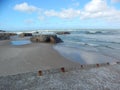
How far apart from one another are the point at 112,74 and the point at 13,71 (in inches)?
172

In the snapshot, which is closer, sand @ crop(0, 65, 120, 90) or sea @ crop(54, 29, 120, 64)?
sand @ crop(0, 65, 120, 90)

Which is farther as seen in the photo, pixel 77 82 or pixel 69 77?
pixel 69 77

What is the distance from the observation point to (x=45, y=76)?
5180mm

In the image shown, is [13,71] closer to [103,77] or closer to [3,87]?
[3,87]

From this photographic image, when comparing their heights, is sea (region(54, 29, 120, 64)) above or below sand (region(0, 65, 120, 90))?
below

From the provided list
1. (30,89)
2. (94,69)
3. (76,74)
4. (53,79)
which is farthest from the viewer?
(94,69)

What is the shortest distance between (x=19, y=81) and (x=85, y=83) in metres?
2.27

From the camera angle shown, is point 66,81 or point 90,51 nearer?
point 66,81

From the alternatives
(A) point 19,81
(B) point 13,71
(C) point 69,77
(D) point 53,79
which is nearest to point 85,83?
(C) point 69,77

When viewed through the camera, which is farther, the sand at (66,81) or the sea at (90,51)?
the sea at (90,51)

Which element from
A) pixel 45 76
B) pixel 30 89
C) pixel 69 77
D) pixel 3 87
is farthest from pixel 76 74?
pixel 3 87

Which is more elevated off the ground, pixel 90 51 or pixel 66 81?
pixel 66 81

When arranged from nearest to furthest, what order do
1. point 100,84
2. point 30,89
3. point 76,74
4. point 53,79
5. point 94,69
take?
point 30,89 < point 100,84 < point 53,79 < point 76,74 < point 94,69

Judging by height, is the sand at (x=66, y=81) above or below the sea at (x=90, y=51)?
above
